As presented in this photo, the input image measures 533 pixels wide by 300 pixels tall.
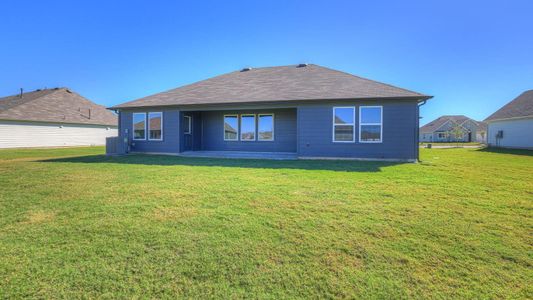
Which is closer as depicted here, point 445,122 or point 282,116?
point 282,116

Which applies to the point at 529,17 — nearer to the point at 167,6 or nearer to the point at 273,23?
the point at 273,23

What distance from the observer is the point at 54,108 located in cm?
2362

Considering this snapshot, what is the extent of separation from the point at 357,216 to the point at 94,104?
110 feet

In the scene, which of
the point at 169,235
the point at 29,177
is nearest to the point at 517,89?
the point at 169,235

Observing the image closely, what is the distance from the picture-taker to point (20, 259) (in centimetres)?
251

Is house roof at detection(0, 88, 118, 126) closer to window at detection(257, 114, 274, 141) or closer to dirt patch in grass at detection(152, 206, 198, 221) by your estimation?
window at detection(257, 114, 274, 141)

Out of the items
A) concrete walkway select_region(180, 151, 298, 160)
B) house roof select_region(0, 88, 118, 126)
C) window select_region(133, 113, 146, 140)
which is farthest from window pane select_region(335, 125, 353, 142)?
house roof select_region(0, 88, 118, 126)

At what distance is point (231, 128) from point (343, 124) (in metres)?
6.29

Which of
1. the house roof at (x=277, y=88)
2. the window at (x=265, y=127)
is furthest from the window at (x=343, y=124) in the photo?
the window at (x=265, y=127)

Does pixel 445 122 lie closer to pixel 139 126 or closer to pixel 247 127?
pixel 247 127

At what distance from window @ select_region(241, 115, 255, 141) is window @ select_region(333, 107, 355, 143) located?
15.4ft

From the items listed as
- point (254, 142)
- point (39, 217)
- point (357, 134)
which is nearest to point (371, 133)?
point (357, 134)

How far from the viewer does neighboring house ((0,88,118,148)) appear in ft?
65.0

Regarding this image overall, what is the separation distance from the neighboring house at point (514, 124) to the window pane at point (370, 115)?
1906cm
